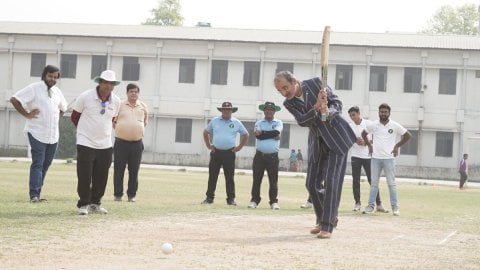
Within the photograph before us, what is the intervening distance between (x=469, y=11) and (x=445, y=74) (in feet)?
115

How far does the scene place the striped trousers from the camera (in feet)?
33.7

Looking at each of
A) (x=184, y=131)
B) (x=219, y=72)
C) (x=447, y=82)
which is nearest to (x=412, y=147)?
(x=447, y=82)

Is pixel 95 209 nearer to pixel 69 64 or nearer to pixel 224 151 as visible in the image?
pixel 224 151

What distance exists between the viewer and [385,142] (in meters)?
16.2

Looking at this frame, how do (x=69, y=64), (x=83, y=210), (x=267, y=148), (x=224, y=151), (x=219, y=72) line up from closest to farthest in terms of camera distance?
(x=83, y=210)
(x=267, y=148)
(x=224, y=151)
(x=219, y=72)
(x=69, y=64)

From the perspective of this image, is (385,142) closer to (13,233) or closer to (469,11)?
(13,233)

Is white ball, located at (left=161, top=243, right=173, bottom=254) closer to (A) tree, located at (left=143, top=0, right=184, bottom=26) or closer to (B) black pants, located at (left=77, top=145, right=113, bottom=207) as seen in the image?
(B) black pants, located at (left=77, top=145, right=113, bottom=207)

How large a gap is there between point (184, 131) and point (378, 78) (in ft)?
47.4

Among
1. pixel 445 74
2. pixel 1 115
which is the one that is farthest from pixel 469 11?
pixel 1 115

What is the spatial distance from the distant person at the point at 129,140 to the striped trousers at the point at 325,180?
5.69 metres

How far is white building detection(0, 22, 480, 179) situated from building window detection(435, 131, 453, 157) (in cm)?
7

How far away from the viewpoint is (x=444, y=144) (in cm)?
5719

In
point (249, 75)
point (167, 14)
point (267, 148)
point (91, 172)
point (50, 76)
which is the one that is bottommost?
point (91, 172)

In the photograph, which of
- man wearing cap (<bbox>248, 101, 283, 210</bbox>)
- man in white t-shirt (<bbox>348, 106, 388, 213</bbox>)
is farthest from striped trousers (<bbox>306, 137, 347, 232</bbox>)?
man in white t-shirt (<bbox>348, 106, 388, 213</bbox>)
